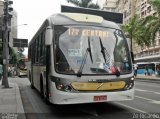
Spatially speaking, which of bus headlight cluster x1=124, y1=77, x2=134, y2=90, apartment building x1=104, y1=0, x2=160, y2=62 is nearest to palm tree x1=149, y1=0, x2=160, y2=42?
bus headlight cluster x1=124, y1=77, x2=134, y2=90

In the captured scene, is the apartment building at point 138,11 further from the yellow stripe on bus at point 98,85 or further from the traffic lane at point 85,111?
the yellow stripe on bus at point 98,85

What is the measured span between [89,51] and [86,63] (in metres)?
0.41

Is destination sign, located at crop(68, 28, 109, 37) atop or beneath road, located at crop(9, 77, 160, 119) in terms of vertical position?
atop

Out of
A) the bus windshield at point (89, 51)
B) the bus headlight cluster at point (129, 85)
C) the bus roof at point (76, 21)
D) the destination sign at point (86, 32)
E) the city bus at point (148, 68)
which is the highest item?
the bus roof at point (76, 21)

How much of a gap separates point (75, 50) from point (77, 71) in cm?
69

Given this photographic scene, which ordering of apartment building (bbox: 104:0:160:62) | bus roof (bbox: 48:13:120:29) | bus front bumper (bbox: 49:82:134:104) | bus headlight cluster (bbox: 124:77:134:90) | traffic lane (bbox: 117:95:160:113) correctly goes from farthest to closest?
apartment building (bbox: 104:0:160:62)
traffic lane (bbox: 117:95:160:113)
bus roof (bbox: 48:13:120:29)
bus headlight cluster (bbox: 124:77:134:90)
bus front bumper (bbox: 49:82:134:104)

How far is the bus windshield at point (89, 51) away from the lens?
11742mm

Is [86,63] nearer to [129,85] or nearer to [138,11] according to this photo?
[129,85]

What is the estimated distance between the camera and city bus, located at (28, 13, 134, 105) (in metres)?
11.5

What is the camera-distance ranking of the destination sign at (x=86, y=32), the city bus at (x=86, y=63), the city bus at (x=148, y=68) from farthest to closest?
the city bus at (x=148, y=68), the destination sign at (x=86, y=32), the city bus at (x=86, y=63)

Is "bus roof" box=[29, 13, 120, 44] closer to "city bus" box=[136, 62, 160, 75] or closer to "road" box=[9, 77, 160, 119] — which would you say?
"road" box=[9, 77, 160, 119]

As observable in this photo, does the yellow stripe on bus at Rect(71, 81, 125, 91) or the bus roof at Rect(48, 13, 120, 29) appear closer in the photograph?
the yellow stripe on bus at Rect(71, 81, 125, 91)

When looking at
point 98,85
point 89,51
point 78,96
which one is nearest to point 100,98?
point 98,85

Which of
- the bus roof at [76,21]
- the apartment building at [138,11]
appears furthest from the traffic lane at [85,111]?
the apartment building at [138,11]
